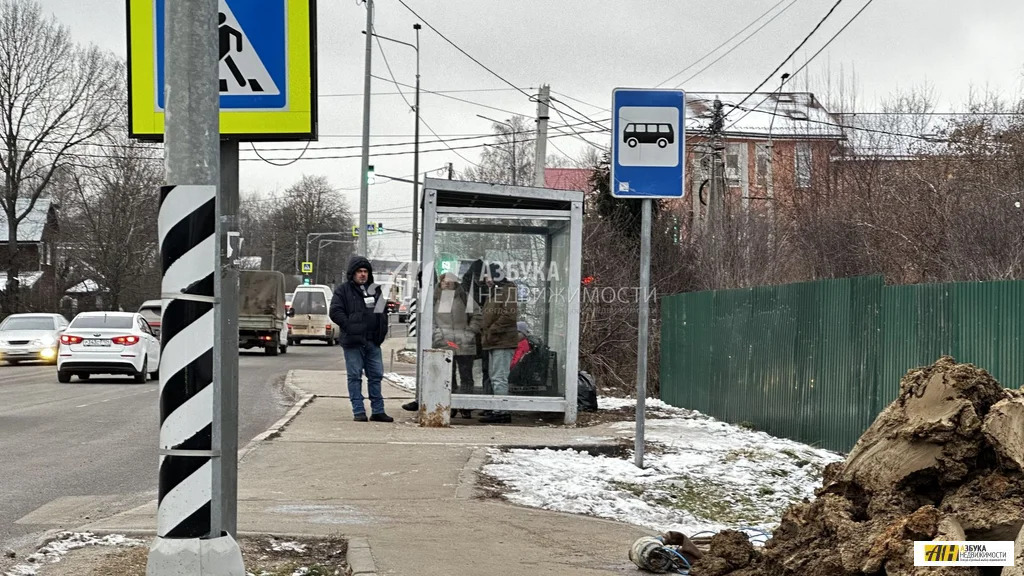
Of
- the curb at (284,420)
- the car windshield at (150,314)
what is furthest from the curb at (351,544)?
the car windshield at (150,314)

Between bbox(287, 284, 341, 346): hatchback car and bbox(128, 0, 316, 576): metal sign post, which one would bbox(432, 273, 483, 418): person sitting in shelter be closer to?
bbox(128, 0, 316, 576): metal sign post

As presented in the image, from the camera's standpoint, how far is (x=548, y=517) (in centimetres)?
817

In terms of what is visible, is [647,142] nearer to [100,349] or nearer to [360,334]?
[360,334]

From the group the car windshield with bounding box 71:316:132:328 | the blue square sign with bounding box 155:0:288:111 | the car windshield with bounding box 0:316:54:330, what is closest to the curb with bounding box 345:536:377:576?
the blue square sign with bounding box 155:0:288:111

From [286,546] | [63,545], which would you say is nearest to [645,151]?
[286,546]

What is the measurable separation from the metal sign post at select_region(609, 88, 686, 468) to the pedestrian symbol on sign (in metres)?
4.60

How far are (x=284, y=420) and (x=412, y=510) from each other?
663cm

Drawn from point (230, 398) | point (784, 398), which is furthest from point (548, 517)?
point (784, 398)

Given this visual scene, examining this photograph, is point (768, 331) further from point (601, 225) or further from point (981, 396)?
point (601, 225)

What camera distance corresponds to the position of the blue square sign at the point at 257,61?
607 centimetres

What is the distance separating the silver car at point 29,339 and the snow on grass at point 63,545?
2859 cm

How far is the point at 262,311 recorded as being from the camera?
38.8 m

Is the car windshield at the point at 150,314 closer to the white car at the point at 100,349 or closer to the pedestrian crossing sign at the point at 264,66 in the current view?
the white car at the point at 100,349

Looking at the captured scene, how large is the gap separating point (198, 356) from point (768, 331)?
A: 9.84m
